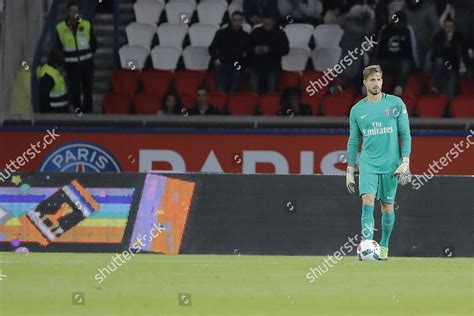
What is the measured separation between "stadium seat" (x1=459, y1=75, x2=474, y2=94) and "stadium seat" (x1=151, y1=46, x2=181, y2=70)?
457 cm

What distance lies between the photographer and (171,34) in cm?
2353

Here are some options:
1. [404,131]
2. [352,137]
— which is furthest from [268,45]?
[404,131]

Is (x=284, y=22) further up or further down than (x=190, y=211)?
further up

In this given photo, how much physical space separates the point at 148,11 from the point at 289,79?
2.85 m

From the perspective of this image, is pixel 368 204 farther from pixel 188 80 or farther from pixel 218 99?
pixel 188 80

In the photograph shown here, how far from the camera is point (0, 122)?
21500mm

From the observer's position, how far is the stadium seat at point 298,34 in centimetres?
2361

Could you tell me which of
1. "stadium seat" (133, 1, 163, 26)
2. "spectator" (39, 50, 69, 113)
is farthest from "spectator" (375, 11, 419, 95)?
"spectator" (39, 50, 69, 113)

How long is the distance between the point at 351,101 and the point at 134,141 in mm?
3424

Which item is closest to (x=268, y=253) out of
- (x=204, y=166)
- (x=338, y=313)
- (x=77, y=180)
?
(x=77, y=180)

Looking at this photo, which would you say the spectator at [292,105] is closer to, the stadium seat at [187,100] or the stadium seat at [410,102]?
the stadium seat at [187,100]

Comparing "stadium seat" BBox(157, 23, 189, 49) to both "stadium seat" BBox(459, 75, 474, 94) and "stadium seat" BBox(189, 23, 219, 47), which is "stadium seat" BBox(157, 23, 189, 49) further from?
"stadium seat" BBox(459, 75, 474, 94)

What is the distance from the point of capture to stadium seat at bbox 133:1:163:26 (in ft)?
78.6

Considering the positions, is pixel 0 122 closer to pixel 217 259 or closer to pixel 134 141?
pixel 134 141
